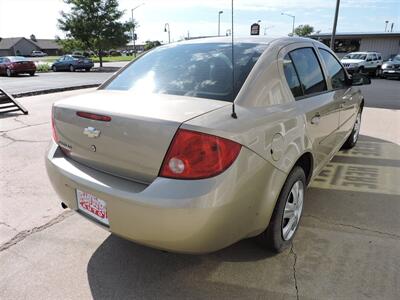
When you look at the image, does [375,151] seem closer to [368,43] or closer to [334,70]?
[334,70]

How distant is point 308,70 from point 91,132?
2.02 m

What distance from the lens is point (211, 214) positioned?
1877 millimetres

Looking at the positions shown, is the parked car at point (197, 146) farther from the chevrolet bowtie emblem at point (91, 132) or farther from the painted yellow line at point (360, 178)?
the painted yellow line at point (360, 178)

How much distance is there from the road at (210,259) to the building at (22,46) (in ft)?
296

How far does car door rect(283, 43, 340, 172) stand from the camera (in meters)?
2.77

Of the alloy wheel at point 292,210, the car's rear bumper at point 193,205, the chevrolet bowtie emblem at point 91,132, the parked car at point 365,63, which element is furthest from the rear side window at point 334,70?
the parked car at point 365,63

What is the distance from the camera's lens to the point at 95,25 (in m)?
34.1

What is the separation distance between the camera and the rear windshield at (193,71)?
2.41 meters

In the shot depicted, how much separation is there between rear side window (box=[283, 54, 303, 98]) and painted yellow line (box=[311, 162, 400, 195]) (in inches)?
64.1

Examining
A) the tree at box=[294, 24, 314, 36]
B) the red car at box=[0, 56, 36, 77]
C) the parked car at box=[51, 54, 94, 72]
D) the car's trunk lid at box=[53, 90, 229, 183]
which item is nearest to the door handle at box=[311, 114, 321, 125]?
the car's trunk lid at box=[53, 90, 229, 183]

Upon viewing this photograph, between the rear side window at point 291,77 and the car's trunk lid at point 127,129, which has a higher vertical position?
the rear side window at point 291,77

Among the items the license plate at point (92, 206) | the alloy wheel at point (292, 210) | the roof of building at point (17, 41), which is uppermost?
the roof of building at point (17, 41)

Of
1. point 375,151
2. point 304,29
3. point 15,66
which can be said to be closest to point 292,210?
point 375,151

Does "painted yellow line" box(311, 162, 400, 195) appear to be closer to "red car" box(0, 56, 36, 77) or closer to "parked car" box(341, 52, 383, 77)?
"parked car" box(341, 52, 383, 77)
